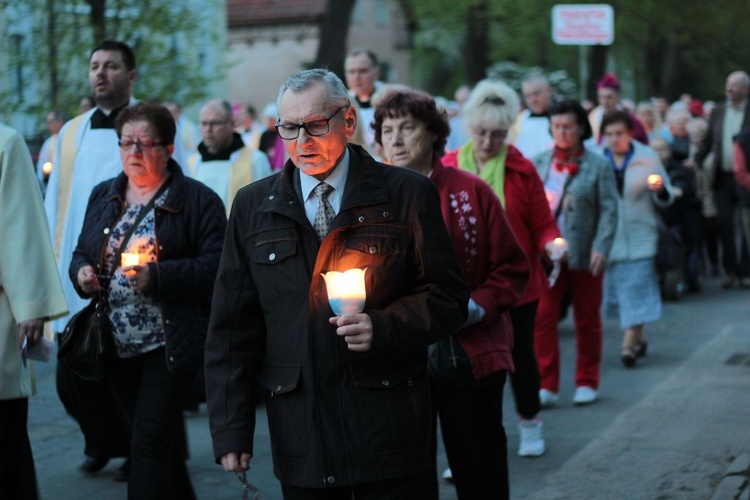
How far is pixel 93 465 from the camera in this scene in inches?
296

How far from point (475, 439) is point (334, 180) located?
1918 millimetres

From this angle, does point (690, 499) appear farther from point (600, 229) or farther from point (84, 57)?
point (84, 57)

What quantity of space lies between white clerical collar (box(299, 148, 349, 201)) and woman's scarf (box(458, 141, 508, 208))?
317 cm

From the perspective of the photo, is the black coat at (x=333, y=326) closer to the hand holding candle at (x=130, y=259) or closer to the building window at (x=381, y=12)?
the hand holding candle at (x=130, y=259)

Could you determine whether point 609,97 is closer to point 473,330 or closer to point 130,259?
point 473,330

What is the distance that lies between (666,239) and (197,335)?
25.3 ft

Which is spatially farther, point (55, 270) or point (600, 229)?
point (600, 229)

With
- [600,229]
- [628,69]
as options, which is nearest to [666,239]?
[600,229]

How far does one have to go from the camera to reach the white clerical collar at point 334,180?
419 centimetres

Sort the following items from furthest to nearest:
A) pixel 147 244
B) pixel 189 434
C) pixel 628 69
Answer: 1. pixel 628 69
2. pixel 189 434
3. pixel 147 244

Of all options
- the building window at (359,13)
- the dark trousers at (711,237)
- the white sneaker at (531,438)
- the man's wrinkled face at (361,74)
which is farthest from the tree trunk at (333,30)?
the building window at (359,13)

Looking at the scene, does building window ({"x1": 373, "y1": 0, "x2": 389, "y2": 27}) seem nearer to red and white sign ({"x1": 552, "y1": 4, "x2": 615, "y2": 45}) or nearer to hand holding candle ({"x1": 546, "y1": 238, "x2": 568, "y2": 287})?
red and white sign ({"x1": 552, "y1": 4, "x2": 615, "y2": 45})

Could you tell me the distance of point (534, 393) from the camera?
764 centimetres

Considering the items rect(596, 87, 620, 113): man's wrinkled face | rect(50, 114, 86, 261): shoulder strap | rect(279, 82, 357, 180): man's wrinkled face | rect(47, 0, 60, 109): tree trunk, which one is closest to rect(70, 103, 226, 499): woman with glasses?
rect(50, 114, 86, 261): shoulder strap
